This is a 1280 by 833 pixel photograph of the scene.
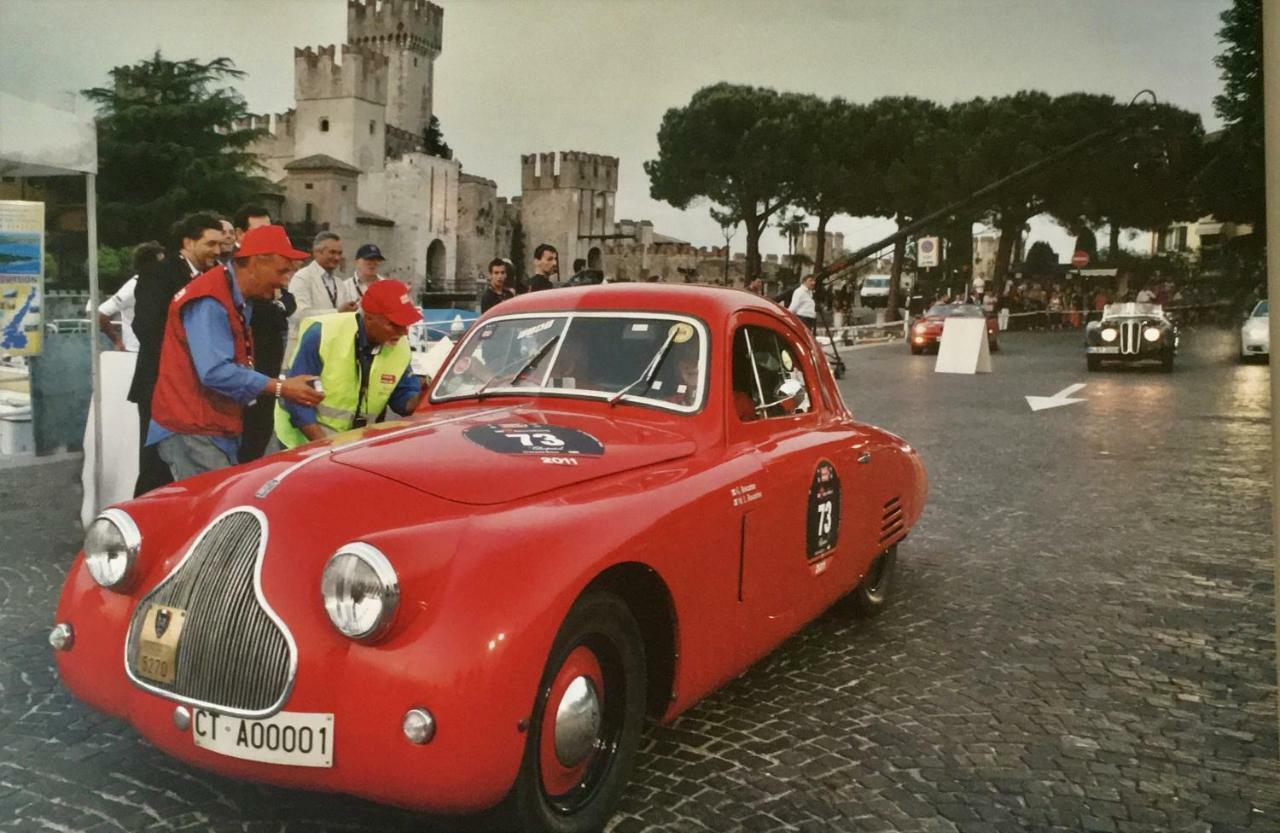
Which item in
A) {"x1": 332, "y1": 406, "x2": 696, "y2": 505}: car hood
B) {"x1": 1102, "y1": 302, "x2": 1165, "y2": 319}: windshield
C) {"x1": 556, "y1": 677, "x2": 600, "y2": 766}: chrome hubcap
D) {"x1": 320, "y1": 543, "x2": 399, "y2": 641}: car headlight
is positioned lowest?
{"x1": 556, "y1": 677, "x2": 600, "y2": 766}: chrome hubcap

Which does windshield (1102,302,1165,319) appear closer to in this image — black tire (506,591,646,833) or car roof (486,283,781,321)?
car roof (486,283,781,321)

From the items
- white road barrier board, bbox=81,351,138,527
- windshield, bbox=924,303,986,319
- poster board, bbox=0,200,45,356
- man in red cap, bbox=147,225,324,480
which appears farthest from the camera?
windshield, bbox=924,303,986,319

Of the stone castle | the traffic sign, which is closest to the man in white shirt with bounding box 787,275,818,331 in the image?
the stone castle

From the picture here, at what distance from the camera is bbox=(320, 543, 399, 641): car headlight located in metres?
2.07

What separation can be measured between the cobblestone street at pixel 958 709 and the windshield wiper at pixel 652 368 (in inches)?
37.8

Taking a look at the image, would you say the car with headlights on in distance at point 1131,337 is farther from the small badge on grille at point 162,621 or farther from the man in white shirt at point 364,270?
the small badge on grille at point 162,621

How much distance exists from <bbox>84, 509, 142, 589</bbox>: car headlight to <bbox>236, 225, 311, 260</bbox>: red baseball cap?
4.51 ft

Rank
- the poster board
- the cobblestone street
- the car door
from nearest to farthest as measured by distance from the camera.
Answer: the cobblestone street < the car door < the poster board

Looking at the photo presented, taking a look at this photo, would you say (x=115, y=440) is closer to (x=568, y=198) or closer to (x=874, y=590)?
(x=874, y=590)

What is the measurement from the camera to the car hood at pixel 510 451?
8.07 ft

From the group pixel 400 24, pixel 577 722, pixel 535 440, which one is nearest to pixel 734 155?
pixel 400 24

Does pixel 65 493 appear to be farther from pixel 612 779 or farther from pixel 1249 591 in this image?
pixel 1249 591

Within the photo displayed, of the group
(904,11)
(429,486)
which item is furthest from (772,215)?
(429,486)

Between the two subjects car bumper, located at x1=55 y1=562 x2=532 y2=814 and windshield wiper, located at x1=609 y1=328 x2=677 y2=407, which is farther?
windshield wiper, located at x1=609 y1=328 x2=677 y2=407
